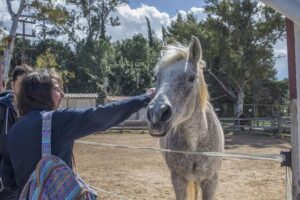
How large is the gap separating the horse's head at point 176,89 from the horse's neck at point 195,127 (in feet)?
0.22

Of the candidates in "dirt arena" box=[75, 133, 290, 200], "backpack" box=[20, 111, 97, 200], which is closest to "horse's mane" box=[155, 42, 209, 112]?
"backpack" box=[20, 111, 97, 200]

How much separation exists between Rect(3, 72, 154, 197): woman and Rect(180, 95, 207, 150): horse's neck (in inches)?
47.2

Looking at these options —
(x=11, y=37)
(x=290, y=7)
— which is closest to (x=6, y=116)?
(x=290, y=7)

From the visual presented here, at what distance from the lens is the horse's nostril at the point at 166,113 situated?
7.77ft

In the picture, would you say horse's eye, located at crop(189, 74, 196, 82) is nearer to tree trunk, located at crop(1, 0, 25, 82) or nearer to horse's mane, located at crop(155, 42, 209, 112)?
horse's mane, located at crop(155, 42, 209, 112)

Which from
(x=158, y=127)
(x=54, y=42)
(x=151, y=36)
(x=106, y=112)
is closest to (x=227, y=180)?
(x=158, y=127)

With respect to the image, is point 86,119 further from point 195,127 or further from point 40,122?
point 195,127

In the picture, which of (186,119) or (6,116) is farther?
(186,119)

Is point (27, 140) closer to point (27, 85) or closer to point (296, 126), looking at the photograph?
point (27, 85)

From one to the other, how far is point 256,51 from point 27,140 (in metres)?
22.3

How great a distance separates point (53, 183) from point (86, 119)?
0.34 metres

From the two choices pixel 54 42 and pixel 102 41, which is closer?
pixel 102 41

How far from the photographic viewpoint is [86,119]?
1.88 metres

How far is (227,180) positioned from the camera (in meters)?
7.60
